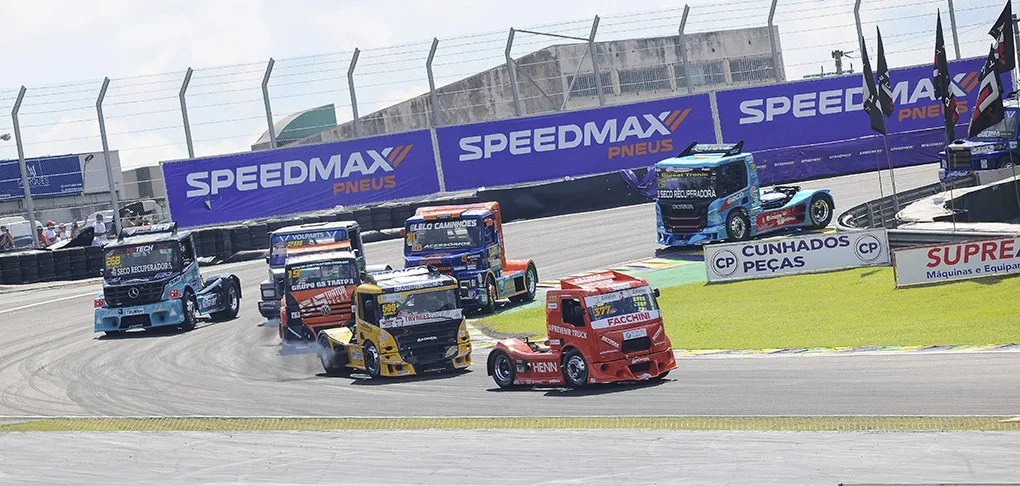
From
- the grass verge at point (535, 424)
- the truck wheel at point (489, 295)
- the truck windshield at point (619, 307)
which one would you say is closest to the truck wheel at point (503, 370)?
the truck windshield at point (619, 307)

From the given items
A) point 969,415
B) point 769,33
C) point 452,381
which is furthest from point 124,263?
point 769,33

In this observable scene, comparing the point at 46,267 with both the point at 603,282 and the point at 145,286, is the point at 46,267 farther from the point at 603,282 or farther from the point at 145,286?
the point at 603,282

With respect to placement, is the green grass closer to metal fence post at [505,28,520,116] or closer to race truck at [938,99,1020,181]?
race truck at [938,99,1020,181]

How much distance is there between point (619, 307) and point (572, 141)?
23659mm

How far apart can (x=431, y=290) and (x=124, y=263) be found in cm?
972

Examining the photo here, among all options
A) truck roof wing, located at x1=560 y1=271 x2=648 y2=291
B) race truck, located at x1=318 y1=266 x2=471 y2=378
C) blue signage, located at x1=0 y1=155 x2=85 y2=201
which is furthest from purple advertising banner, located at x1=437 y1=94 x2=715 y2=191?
truck roof wing, located at x1=560 y1=271 x2=648 y2=291

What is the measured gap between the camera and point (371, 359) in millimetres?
19422

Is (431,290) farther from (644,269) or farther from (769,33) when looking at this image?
(769,33)

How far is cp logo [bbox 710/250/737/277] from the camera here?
85.1 feet

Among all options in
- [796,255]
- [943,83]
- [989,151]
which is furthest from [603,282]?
[989,151]

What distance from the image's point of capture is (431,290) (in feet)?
63.3

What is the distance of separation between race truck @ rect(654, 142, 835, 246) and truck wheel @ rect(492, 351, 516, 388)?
42.5ft

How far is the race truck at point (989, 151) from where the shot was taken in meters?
33.6

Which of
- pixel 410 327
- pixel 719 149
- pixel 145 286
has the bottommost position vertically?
pixel 410 327
